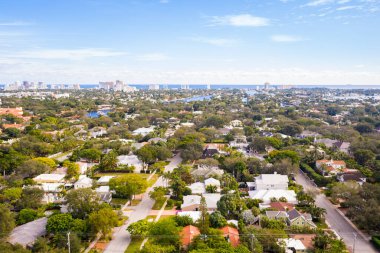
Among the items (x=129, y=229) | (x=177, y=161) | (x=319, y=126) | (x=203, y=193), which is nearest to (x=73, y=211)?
(x=129, y=229)

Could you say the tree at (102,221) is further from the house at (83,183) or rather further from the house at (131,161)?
the house at (131,161)

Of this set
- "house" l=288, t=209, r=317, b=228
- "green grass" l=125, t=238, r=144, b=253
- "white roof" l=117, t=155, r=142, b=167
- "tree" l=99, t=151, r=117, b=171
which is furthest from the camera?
"white roof" l=117, t=155, r=142, b=167

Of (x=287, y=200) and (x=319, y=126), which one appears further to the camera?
(x=319, y=126)

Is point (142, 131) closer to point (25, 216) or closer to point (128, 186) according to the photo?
point (128, 186)

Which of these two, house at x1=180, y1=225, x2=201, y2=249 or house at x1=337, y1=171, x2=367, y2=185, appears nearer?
house at x1=180, y1=225, x2=201, y2=249

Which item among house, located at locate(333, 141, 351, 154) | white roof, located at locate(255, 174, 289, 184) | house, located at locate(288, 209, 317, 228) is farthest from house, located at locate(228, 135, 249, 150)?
house, located at locate(288, 209, 317, 228)

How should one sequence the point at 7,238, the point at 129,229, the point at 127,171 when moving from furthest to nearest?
the point at 127,171 < the point at 129,229 < the point at 7,238

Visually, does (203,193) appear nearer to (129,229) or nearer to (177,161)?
(129,229)

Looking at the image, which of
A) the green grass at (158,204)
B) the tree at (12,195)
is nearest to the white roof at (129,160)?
the green grass at (158,204)

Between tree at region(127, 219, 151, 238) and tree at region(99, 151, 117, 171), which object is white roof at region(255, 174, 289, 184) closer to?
tree at region(127, 219, 151, 238)
